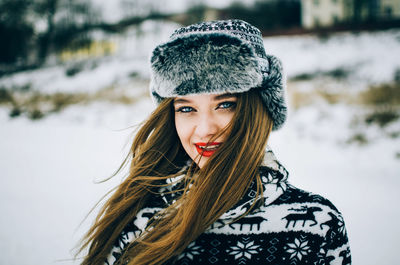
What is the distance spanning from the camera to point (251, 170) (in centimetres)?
109

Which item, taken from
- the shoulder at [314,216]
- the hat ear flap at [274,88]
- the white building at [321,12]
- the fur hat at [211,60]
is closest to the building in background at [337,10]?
the white building at [321,12]

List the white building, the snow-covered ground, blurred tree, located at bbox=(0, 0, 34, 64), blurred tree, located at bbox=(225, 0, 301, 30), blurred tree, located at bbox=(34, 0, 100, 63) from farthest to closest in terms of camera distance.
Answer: the white building < blurred tree, located at bbox=(225, 0, 301, 30) < blurred tree, located at bbox=(34, 0, 100, 63) < blurred tree, located at bbox=(0, 0, 34, 64) < the snow-covered ground

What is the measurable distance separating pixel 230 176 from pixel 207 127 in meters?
0.24

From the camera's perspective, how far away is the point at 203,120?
106cm

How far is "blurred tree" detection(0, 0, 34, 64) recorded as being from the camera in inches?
600

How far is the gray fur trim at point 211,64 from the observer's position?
0.97m

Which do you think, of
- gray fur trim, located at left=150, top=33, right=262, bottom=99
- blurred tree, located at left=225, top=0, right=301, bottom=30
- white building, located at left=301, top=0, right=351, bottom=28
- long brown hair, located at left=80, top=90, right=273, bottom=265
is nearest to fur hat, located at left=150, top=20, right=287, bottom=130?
gray fur trim, located at left=150, top=33, right=262, bottom=99

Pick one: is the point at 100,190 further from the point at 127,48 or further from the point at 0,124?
the point at 127,48

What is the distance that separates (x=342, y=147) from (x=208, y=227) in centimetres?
503

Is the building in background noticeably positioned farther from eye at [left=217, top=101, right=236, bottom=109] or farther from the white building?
eye at [left=217, top=101, right=236, bottom=109]

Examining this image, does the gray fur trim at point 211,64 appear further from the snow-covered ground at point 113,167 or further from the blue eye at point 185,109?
the snow-covered ground at point 113,167

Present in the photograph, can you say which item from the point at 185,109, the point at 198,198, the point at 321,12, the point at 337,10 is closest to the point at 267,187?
the point at 198,198

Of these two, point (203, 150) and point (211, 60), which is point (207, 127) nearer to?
point (203, 150)

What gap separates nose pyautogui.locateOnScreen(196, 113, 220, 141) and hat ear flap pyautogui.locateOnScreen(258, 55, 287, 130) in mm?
292
